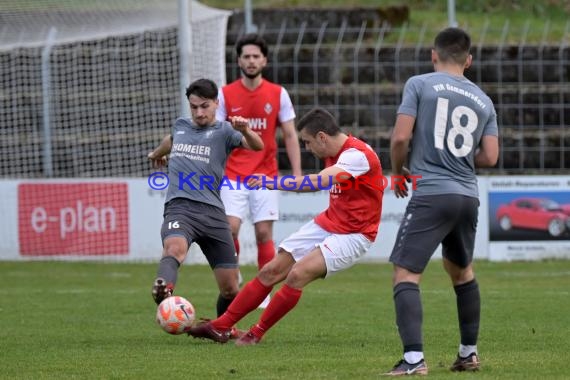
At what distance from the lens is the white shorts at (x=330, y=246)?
321 inches

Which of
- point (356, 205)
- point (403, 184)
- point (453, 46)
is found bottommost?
point (356, 205)

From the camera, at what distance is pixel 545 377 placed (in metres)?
6.70

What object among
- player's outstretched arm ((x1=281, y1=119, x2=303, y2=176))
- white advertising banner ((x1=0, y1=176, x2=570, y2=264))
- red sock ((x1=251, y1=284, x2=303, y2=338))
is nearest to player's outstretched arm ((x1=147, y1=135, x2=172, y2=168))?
red sock ((x1=251, y1=284, x2=303, y2=338))

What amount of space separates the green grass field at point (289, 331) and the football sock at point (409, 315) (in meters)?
0.27

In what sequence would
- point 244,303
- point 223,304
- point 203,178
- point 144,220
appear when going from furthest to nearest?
1. point 144,220
2. point 223,304
3. point 203,178
4. point 244,303

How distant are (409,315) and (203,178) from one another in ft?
9.19

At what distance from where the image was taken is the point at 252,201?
11023 mm

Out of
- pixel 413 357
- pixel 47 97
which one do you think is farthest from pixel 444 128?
pixel 47 97

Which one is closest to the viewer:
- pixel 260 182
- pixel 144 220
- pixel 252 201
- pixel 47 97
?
pixel 260 182

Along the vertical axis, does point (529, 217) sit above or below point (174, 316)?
below

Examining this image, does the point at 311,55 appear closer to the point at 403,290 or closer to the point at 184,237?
the point at 184,237

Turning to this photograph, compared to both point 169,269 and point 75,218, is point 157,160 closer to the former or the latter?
point 169,269

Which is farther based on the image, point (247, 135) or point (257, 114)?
point (257, 114)

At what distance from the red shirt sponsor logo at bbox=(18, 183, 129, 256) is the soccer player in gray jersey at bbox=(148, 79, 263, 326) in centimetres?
806
